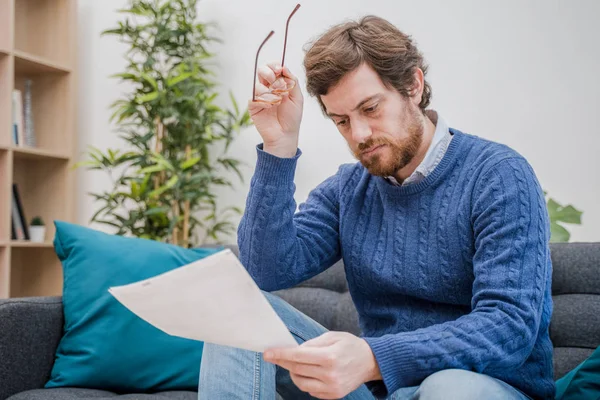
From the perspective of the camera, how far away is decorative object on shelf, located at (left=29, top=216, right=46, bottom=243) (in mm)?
2900

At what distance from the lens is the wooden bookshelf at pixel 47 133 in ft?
9.93

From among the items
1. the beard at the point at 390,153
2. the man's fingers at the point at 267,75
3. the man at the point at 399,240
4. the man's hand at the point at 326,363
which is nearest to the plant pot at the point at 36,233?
the man at the point at 399,240

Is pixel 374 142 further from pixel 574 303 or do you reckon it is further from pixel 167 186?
pixel 167 186

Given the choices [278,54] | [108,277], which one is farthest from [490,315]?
[278,54]

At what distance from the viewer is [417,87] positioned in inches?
53.2

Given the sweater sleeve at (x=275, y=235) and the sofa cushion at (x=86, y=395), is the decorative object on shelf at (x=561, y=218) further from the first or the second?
the sofa cushion at (x=86, y=395)

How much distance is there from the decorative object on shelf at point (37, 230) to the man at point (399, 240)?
186 cm

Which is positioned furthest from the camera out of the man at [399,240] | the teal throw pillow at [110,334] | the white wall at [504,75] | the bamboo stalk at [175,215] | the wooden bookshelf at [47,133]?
the wooden bookshelf at [47,133]

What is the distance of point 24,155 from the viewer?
291 cm

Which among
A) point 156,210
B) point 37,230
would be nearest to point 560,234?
point 156,210

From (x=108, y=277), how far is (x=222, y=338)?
93cm

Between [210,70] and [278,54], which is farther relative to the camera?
[210,70]

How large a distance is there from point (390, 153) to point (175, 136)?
165cm

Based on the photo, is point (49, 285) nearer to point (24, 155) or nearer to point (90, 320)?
point (24, 155)
